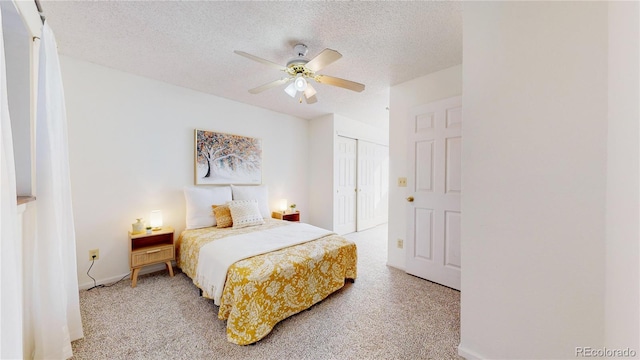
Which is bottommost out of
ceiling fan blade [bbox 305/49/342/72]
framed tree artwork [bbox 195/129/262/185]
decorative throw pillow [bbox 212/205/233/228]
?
decorative throw pillow [bbox 212/205/233/228]

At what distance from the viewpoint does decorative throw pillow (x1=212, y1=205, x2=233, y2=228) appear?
2.77m

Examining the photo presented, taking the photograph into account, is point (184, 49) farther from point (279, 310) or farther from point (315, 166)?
point (315, 166)

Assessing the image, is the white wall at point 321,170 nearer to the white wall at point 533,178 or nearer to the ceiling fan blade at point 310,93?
the ceiling fan blade at point 310,93

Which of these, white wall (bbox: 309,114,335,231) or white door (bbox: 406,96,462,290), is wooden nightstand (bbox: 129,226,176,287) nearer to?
white wall (bbox: 309,114,335,231)

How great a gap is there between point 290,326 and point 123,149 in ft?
8.43

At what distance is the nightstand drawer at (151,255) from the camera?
91.3 inches

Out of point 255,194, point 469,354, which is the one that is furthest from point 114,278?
point 469,354

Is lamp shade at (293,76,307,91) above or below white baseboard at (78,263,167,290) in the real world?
above

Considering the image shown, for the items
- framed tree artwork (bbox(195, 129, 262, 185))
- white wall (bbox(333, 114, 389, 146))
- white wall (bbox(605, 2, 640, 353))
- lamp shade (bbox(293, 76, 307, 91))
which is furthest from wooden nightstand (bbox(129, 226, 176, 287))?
white wall (bbox(605, 2, 640, 353))

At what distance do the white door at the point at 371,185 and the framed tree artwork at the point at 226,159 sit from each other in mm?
2160

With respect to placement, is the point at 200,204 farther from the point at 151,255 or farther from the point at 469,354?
the point at 469,354

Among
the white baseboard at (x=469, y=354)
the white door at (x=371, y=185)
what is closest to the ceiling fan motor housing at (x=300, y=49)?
the white baseboard at (x=469, y=354)

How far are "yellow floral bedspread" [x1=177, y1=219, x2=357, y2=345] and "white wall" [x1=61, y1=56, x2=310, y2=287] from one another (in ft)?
2.56

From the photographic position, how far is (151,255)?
240 cm
